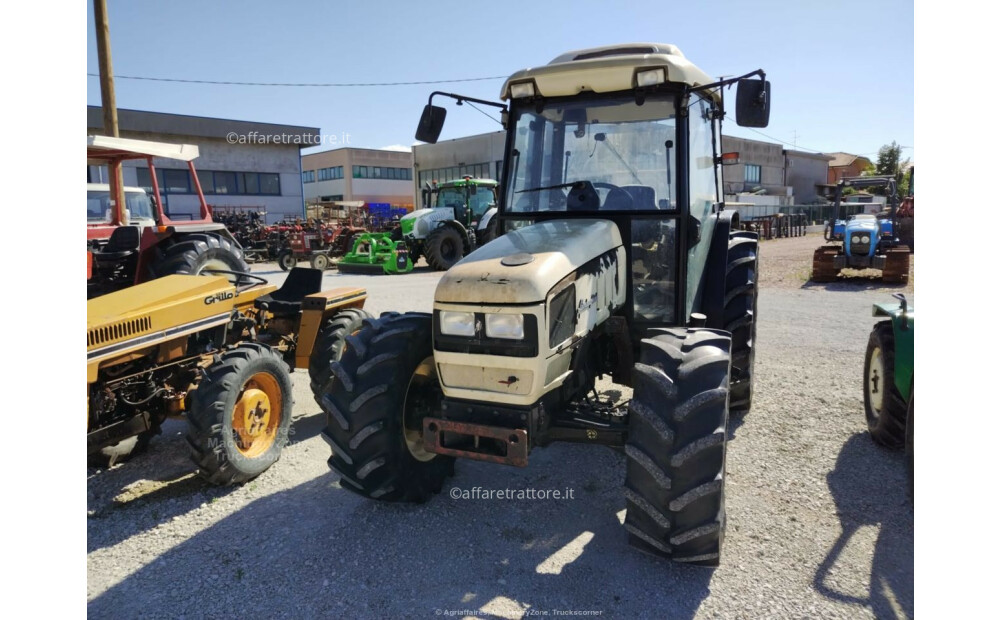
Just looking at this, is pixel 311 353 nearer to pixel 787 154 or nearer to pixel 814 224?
pixel 814 224

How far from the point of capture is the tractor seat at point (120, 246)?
7426mm

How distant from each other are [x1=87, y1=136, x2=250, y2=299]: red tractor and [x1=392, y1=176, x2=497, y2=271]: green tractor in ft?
24.0

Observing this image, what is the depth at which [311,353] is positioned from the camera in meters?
5.04

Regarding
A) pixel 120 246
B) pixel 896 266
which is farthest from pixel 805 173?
pixel 120 246

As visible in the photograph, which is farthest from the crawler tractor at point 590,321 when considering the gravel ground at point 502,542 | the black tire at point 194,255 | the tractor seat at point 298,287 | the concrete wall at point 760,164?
the concrete wall at point 760,164

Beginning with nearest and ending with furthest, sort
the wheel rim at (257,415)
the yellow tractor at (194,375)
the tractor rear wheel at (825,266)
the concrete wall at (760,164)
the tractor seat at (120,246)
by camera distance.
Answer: the yellow tractor at (194,375) < the wheel rim at (257,415) < the tractor seat at (120,246) < the tractor rear wheel at (825,266) < the concrete wall at (760,164)

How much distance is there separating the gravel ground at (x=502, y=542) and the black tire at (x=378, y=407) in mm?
265

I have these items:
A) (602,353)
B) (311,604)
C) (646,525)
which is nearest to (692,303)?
(602,353)

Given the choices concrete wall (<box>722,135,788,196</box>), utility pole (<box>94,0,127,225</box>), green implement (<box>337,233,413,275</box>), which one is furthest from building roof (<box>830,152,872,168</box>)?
utility pole (<box>94,0,127,225</box>)

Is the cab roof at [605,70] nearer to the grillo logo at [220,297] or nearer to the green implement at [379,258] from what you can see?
the grillo logo at [220,297]

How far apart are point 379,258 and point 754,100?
1269cm

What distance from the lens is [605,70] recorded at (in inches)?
133

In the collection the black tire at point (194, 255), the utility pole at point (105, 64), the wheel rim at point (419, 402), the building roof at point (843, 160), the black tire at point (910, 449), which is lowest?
the black tire at point (910, 449)

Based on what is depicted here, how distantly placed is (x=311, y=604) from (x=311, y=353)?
2.63 meters
